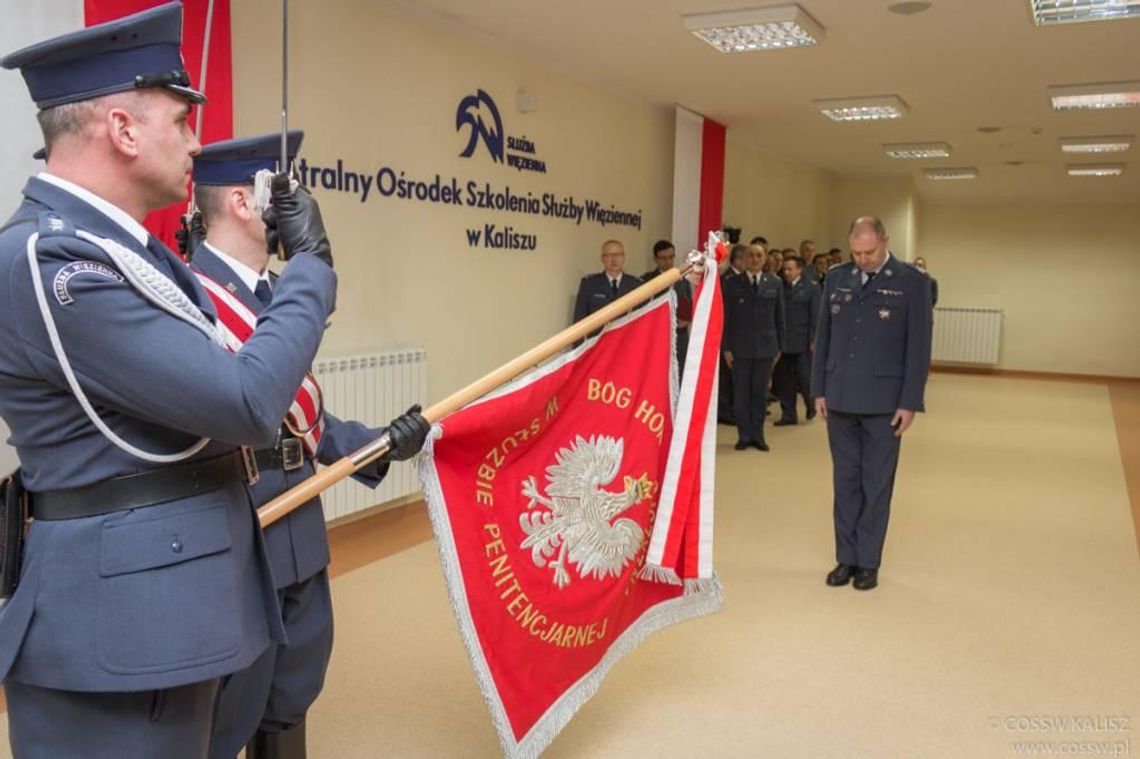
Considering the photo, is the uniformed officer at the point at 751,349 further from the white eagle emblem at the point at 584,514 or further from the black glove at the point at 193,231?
the black glove at the point at 193,231

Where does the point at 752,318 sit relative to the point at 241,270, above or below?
below

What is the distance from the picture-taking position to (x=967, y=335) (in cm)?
1387

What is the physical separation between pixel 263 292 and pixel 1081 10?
4.52 metres

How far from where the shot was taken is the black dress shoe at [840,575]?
3.87 m

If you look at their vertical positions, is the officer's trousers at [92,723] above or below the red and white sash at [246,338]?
below

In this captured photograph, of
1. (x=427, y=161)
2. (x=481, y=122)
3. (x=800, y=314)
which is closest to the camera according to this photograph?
(x=427, y=161)

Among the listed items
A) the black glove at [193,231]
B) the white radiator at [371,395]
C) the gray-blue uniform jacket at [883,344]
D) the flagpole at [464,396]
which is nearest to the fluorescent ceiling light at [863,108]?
the gray-blue uniform jacket at [883,344]

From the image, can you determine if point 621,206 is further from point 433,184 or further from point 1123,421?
point 1123,421

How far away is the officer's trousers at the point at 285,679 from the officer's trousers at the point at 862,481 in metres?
2.59

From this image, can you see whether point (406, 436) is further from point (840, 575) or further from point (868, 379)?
point (840, 575)

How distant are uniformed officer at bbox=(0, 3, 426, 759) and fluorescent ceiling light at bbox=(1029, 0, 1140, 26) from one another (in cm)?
452

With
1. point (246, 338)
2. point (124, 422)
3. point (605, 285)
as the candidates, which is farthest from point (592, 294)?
point (124, 422)

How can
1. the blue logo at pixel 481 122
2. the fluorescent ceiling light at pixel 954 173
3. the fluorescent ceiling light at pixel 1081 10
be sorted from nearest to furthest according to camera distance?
1. the fluorescent ceiling light at pixel 1081 10
2. the blue logo at pixel 481 122
3. the fluorescent ceiling light at pixel 954 173

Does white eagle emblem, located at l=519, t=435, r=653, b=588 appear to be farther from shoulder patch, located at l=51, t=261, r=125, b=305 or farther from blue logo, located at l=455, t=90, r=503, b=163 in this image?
blue logo, located at l=455, t=90, r=503, b=163
